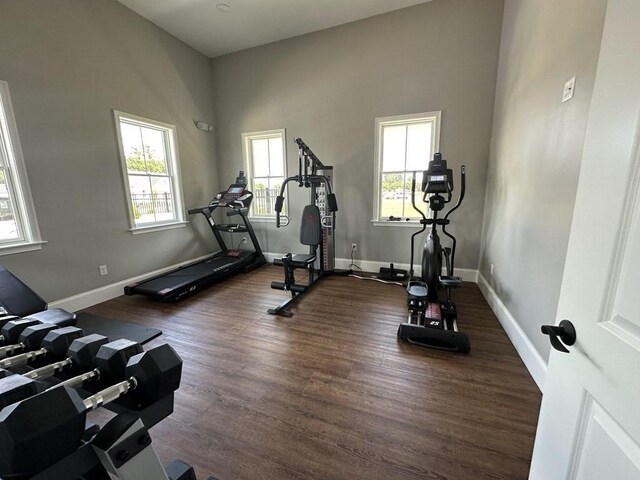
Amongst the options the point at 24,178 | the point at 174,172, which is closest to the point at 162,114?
the point at 174,172

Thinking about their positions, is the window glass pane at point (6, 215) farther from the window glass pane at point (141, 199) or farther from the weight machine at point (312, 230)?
the weight machine at point (312, 230)

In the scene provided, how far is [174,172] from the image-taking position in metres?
4.38

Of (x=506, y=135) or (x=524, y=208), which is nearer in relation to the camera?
(x=524, y=208)

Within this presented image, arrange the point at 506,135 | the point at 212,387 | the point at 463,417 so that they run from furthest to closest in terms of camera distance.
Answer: the point at 506,135
the point at 212,387
the point at 463,417

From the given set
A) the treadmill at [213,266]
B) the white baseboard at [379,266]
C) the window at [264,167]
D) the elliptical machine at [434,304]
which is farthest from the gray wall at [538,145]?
the treadmill at [213,266]

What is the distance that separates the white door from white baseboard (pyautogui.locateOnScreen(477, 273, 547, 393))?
134cm

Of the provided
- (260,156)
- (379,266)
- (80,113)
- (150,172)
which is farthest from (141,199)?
(379,266)

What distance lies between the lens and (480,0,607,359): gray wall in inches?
63.8

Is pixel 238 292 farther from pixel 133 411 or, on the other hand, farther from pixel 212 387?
pixel 133 411

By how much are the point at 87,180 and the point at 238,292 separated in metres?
2.26

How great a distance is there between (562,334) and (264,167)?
4822 millimetres

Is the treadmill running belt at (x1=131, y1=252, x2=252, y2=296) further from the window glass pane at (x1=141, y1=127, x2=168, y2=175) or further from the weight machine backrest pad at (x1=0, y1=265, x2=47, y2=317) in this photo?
the window glass pane at (x1=141, y1=127, x2=168, y2=175)

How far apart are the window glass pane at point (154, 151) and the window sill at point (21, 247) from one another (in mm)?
1656

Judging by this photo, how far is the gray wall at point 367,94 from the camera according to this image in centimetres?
350
